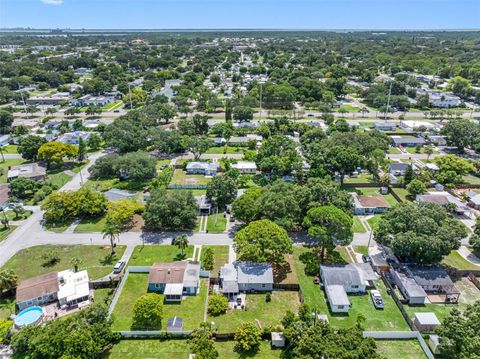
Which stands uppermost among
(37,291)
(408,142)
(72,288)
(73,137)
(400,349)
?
(73,137)

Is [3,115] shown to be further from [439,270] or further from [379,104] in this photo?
[379,104]

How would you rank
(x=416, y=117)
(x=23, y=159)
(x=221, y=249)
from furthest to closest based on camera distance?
(x=416, y=117), (x=23, y=159), (x=221, y=249)

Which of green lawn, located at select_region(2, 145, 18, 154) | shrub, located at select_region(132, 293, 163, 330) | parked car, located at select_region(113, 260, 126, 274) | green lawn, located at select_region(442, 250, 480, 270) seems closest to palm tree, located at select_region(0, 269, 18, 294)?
parked car, located at select_region(113, 260, 126, 274)

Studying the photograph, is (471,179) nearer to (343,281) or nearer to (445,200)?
(445,200)

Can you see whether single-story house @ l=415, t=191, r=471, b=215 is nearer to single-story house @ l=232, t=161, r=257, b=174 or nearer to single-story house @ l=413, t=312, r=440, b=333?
single-story house @ l=413, t=312, r=440, b=333

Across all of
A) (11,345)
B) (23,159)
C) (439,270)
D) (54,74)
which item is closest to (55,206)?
(11,345)

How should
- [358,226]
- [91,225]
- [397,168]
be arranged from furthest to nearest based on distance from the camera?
A: [397,168] → [91,225] → [358,226]

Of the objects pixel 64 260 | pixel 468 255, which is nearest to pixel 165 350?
pixel 64 260
